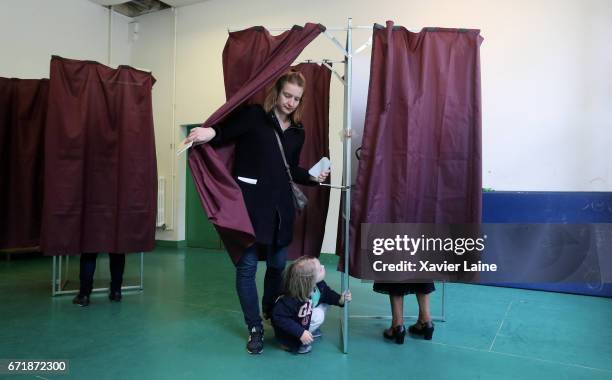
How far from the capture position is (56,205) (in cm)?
302

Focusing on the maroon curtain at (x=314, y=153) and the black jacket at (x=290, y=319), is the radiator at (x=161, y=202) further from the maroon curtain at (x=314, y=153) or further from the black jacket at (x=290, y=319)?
the black jacket at (x=290, y=319)

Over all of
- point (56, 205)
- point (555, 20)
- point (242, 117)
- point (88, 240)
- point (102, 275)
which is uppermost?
point (555, 20)

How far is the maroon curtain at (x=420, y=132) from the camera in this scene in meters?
2.21

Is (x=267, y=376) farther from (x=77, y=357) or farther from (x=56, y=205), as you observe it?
(x=56, y=205)

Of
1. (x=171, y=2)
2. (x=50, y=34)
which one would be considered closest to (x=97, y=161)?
(x=50, y=34)

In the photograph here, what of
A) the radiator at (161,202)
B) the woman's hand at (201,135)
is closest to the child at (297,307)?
the woman's hand at (201,135)

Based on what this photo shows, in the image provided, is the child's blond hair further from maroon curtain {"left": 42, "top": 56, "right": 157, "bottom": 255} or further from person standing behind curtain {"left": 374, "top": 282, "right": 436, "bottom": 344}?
maroon curtain {"left": 42, "top": 56, "right": 157, "bottom": 255}

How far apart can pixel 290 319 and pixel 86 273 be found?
180 centimetres

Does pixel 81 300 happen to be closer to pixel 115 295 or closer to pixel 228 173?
pixel 115 295

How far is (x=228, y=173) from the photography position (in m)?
2.20

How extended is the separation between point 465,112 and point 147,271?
11.2 ft

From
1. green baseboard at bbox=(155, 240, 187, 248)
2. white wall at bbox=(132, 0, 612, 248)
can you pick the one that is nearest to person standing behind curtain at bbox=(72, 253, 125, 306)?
white wall at bbox=(132, 0, 612, 248)

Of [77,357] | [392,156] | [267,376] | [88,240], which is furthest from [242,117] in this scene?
[88,240]

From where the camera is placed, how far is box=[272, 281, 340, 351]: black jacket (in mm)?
2170
